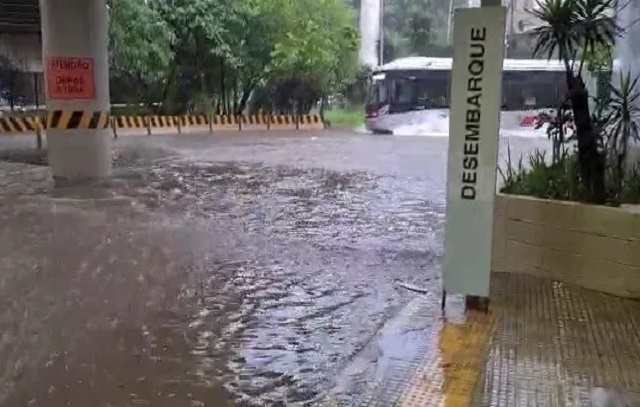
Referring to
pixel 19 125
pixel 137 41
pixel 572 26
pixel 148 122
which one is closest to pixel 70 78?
pixel 572 26

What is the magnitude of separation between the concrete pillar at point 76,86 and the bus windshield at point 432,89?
21.8 meters

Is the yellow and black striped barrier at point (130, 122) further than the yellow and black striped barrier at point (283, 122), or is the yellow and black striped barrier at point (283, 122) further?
the yellow and black striped barrier at point (283, 122)

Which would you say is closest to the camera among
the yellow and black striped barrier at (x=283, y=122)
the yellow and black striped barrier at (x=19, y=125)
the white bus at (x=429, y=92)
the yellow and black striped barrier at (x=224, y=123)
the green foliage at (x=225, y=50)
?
the yellow and black striped barrier at (x=19, y=125)

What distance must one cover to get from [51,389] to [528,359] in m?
3.02

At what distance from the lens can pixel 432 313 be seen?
21.0ft

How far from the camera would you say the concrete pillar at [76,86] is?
14555 millimetres

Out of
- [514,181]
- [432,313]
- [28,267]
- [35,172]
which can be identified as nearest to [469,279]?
[432,313]

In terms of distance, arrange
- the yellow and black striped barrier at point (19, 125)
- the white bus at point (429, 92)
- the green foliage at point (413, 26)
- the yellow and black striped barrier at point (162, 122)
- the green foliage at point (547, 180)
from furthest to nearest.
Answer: the green foliage at point (413, 26) < the white bus at point (429, 92) < the yellow and black striped barrier at point (162, 122) < the yellow and black striped barrier at point (19, 125) < the green foliage at point (547, 180)

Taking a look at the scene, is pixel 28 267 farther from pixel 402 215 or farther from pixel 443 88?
pixel 443 88

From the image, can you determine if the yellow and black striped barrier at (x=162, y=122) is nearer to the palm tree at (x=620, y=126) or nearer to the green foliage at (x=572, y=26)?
the green foliage at (x=572, y=26)

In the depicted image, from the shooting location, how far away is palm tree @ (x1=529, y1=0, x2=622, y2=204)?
721 centimetres

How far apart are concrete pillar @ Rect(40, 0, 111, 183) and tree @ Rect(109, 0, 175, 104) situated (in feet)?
38.3

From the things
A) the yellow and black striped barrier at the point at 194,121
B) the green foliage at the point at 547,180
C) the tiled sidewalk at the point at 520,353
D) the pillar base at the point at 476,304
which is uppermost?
the green foliage at the point at 547,180

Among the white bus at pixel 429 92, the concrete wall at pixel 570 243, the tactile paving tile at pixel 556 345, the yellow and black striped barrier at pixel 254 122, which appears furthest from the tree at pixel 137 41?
the tactile paving tile at pixel 556 345
